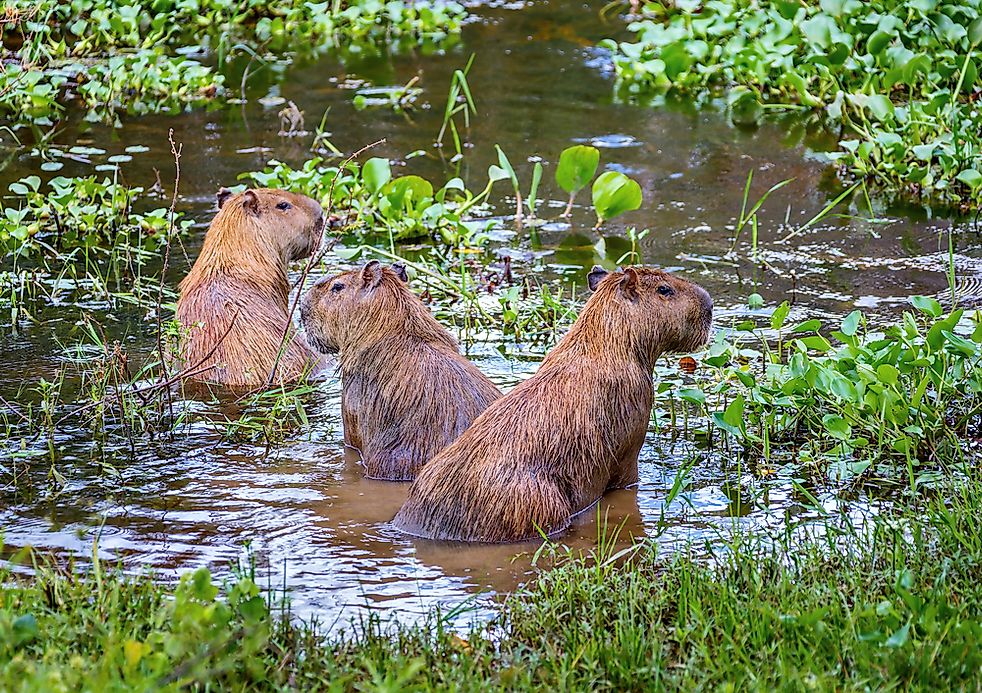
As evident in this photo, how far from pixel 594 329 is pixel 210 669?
2.05 meters

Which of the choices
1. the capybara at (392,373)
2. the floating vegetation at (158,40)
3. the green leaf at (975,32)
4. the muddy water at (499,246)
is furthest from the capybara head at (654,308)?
the floating vegetation at (158,40)

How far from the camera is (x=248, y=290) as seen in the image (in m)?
6.03

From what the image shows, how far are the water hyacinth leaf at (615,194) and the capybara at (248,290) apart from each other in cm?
175

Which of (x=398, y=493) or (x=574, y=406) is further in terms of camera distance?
(x=398, y=493)

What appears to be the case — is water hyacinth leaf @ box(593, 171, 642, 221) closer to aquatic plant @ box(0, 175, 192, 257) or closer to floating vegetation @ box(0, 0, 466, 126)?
aquatic plant @ box(0, 175, 192, 257)

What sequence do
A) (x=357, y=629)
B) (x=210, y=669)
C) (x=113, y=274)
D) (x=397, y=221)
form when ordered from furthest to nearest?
1. (x=397, y=221)
2. (x=113, y=274)
3. (x=357, y=629)
4. (x=210, y=669)

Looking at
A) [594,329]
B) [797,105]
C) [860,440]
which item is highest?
[797,105]

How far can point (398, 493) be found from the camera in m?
4.91

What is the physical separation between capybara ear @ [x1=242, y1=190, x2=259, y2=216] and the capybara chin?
1.90 metres

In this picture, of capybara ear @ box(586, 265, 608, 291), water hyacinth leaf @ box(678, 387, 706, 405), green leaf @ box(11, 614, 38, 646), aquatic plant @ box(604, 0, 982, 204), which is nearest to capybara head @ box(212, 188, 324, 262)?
capybara ear @ box(586, 265, 608, 291)

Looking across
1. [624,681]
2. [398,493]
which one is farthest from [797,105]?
[624,681]

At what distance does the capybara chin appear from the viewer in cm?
439

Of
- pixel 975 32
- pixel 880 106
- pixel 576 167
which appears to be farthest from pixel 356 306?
pixel 975 32

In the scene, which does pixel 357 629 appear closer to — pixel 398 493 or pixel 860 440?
pixel 398 493
